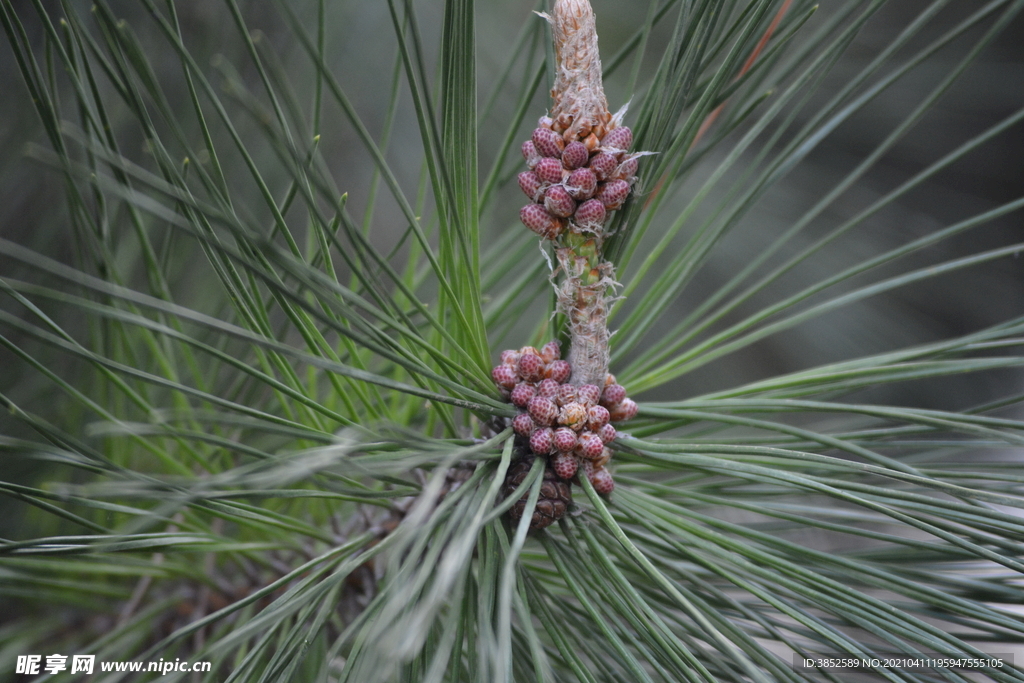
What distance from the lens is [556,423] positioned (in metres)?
0.36

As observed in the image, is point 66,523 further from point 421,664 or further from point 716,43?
point 716,43

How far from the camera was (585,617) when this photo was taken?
40 centimetres

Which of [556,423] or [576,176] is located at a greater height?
[576,176]

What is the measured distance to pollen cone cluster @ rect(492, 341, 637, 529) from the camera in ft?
1.14

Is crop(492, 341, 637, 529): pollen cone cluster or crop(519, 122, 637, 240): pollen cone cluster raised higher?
crop(519, 122, 637, 240): pollen cone cluster

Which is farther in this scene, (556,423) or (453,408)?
(453,408)

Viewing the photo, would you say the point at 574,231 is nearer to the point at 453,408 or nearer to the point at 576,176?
the point at 576,176

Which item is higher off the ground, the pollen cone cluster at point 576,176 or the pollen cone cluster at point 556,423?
the pollen cone cluster at point 576,176

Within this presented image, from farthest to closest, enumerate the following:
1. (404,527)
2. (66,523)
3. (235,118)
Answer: (235,118) → (66,523) → (404,527)

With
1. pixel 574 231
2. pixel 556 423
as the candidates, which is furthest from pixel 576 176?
pixel 556 423

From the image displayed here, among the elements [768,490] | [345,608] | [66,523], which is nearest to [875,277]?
[768,490]

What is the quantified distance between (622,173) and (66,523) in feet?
A: 1.61

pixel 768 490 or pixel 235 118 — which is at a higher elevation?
pixel 235 118

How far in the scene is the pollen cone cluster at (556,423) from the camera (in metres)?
0.35
